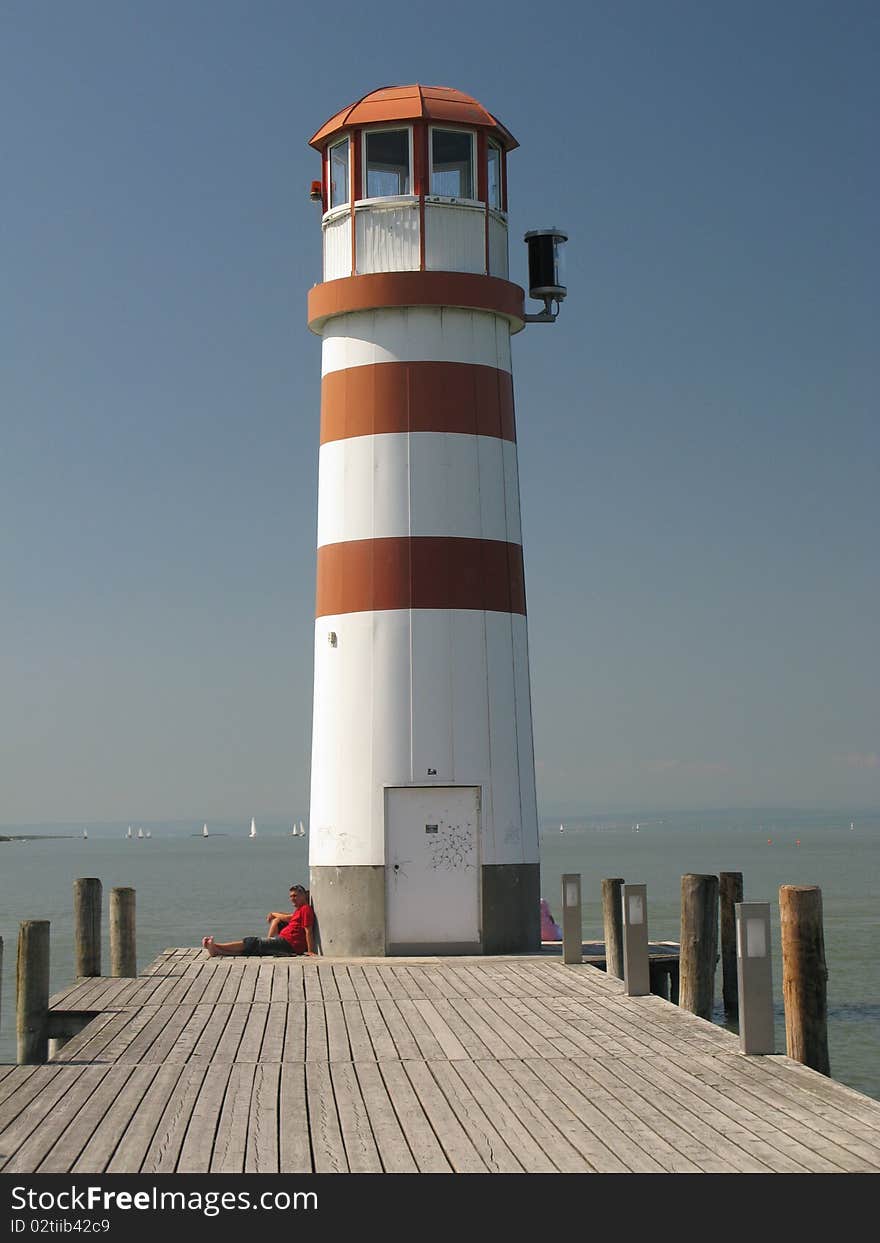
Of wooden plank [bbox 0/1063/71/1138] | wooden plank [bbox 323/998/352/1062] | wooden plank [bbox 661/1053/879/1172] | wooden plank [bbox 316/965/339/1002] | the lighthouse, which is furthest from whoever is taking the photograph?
the lighthouse

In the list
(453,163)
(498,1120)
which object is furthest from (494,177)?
(498,1120)

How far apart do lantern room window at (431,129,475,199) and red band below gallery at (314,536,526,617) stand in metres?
4.19

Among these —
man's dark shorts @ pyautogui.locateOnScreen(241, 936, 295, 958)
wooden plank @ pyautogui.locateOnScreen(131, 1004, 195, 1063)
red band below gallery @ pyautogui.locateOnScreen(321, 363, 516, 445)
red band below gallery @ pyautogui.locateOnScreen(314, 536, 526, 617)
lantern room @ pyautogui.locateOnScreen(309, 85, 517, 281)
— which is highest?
lantern room @ pyautogui.locateOnScreen(309, 85, 517, 281)

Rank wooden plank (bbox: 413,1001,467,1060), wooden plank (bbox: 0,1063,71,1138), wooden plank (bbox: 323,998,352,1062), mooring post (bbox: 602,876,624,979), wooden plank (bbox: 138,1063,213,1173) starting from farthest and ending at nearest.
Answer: mooring post (bbox: 602,876,624,979) → wooden plank (bbox: 413,1001,467,1060) → wooden plank (bbox: 323,998,352,1062) → wooden plank (bbox: 0,1063,71,1138) → wooden plank (bbox: 138,1063,213,1173)

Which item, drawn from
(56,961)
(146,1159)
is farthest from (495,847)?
(56,961)

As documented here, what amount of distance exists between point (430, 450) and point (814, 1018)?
28.5 ft

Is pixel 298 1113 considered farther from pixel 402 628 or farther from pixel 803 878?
pixel 803 878

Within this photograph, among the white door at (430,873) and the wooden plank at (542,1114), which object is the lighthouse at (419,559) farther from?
the wooden plank at (542,1114)

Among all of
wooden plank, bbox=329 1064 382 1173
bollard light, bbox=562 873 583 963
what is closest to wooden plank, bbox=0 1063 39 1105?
wooden plank, bbox=329 1064 382 1173

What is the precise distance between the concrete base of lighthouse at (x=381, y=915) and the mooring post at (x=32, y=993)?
4.54 metres

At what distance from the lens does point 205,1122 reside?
902cm

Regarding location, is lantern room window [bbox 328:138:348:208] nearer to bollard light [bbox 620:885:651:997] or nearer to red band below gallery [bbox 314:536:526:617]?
red band below gallery [bbox 314:536:526:617]

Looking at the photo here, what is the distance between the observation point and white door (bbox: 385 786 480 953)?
1769 cm

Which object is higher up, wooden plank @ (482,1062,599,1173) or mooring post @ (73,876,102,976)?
mooring post @ (73,876,102,976)
